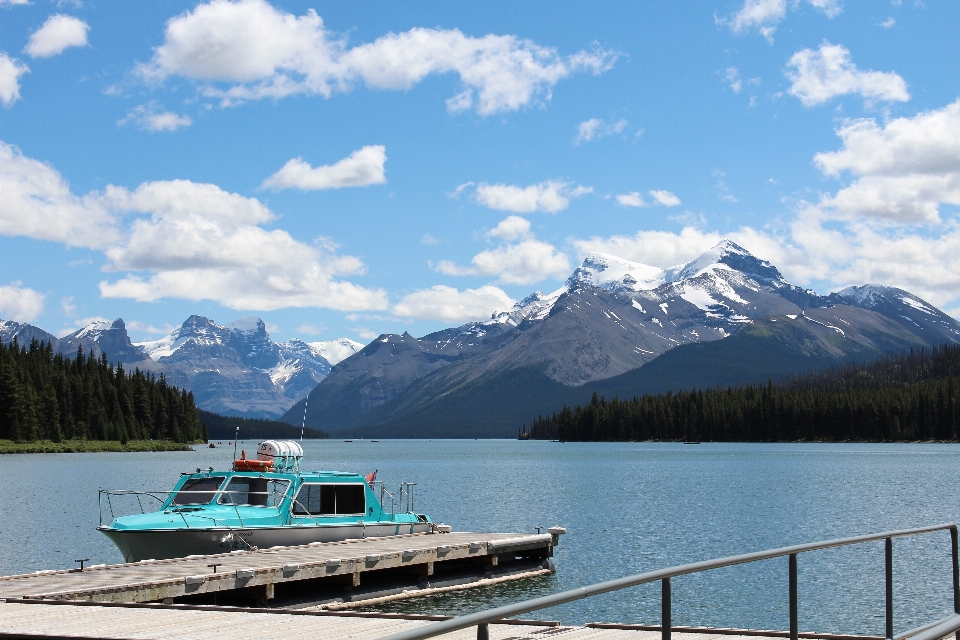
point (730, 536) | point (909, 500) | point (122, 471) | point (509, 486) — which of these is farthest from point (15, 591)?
point (122, 471)

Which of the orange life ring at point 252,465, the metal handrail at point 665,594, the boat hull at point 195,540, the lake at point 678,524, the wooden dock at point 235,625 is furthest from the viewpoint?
the orange life ring at point 252,465

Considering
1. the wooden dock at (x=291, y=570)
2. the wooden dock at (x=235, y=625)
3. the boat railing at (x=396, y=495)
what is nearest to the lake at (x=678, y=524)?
the wooden dock at (x=291, y=570)

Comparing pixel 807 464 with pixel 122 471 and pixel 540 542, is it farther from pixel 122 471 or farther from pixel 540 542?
pixel 540 542

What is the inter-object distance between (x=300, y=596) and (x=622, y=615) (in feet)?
28.3

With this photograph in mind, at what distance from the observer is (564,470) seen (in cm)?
11612

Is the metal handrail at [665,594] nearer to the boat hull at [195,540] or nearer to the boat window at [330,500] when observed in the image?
the boat hull at [195,540]

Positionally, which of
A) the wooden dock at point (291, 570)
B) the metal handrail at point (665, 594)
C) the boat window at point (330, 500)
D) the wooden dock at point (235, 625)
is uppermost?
the metal handrail at point (665, 594)

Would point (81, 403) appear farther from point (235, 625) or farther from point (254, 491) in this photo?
point (235, 625)

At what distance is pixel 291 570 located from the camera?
26.4m

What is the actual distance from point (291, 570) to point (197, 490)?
28.9 ft

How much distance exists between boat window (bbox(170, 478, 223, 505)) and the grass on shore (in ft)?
377

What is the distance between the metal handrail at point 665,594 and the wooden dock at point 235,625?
3203 mm

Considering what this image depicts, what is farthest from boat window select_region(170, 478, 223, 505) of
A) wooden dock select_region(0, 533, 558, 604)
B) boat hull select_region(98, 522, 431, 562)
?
wooden dock select_region(0, 533, 558, 604)

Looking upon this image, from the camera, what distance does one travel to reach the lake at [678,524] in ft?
89.9
